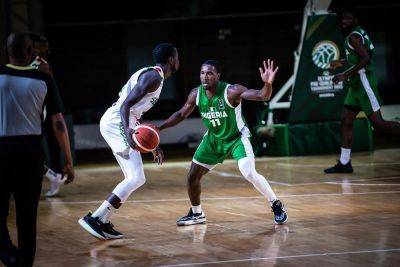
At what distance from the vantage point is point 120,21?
1852cm

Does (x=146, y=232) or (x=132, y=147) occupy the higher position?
(x=132, y=147)

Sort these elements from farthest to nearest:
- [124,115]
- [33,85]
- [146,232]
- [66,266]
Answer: [146,232] < [124,115] < [66,266] < [33,85]

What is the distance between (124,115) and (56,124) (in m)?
1.50

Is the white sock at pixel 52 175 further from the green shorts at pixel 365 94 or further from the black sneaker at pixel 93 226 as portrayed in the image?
the green shorts at pixel 365 94

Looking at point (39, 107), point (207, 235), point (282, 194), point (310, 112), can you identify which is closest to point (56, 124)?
point (39, 107)

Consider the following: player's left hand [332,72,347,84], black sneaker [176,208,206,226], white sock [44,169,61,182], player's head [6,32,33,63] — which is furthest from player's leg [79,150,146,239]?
player's left hand [332,72,347,84]

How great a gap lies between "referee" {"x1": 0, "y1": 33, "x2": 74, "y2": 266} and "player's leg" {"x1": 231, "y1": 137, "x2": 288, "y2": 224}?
281cm

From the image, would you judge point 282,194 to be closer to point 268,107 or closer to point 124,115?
point 124,115

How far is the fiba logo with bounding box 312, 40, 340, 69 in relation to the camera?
14922 millimetres

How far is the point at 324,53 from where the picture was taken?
14945 mm

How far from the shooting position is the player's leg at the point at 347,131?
12.1 metres

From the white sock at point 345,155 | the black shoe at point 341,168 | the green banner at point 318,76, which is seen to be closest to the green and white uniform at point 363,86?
the white sock at point 345,155

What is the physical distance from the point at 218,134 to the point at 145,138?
1.16 metres

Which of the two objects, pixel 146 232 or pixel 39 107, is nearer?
pixel 39 107
